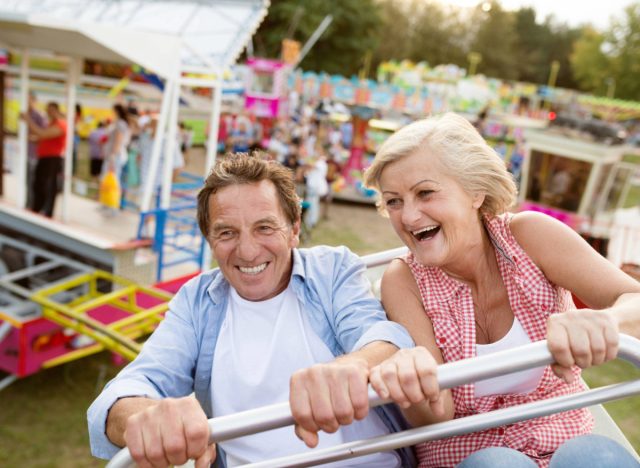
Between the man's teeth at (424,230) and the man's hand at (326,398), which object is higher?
the man's teeth at (424,230)

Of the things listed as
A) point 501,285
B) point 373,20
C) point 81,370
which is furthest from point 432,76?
point 501,285

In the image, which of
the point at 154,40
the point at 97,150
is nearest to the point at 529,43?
the point at 97,150

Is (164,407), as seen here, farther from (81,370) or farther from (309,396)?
(81,370)

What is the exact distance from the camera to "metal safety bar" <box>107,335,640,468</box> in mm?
1124

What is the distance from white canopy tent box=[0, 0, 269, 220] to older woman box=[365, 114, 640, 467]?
3.77 m

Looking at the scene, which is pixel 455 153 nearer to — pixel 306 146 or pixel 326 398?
pixel 326 398

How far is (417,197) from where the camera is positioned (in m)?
1.62

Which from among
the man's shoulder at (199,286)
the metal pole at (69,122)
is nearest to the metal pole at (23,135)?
the metal pole at (69,122)

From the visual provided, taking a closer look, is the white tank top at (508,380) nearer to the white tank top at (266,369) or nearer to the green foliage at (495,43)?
the white tank top at (266,369)

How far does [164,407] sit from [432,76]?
2857 cm

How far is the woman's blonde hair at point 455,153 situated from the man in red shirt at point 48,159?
5.89 metres

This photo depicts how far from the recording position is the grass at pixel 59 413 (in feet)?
13.7

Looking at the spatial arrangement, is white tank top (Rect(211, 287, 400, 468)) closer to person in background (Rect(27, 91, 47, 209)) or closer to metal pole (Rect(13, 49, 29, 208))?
metal pole (Rect(13, 49, 29, 208))

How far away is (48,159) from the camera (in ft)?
22.4
